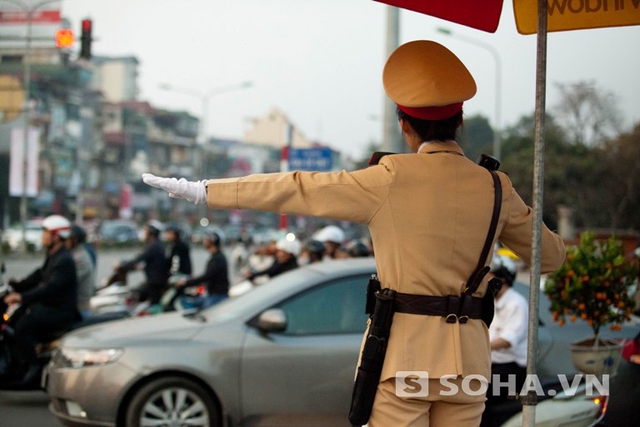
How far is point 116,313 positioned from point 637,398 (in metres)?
5.47

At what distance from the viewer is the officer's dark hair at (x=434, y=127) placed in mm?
2721

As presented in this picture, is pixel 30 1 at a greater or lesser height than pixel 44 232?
greater

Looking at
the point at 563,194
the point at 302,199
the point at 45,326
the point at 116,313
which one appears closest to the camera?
the point at 302,199

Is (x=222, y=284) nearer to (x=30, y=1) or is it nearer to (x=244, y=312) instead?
(x=244, y=312)

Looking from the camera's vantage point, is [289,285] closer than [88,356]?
No

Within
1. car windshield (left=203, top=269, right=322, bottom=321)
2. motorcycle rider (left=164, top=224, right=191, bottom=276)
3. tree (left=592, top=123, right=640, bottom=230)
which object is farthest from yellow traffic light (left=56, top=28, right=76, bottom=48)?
tree (left=592, top=123, right=640, bottom=230)

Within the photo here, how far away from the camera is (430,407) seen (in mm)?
2646

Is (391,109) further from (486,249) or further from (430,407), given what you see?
(430,407)

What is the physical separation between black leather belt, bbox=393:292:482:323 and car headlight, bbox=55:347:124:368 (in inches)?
154

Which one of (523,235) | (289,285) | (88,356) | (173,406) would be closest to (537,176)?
(523,235)

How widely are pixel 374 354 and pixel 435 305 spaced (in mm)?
233

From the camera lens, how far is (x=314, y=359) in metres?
5.95

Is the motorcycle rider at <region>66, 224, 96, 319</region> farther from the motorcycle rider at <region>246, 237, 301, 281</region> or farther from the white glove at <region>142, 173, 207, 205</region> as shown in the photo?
the white glove at <region>142, 173, 207, 205</region>

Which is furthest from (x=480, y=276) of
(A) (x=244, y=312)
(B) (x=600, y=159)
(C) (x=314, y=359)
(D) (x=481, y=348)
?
(B) (x=600, y=159)
